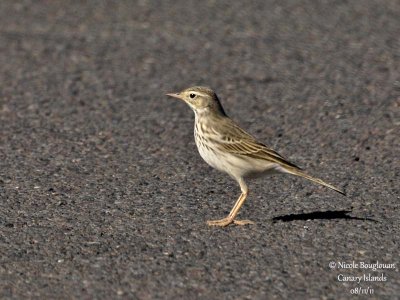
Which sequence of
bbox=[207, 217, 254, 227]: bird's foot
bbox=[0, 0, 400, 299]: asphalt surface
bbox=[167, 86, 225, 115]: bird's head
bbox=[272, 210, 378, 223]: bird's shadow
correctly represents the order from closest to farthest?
1. bbox=[0, 0, 400, 299]: asphalt surface
2. bbox=[207, 217, 254, 227]: bird's foot
3. bbox=[272, 210, 378, 223]: bird's shadow
4. bbox=[167, 86, 225, 115]: bird's head

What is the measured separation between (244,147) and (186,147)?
266 cm

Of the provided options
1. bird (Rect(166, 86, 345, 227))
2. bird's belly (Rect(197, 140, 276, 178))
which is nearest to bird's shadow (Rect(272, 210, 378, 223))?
bird (Rect(166, 86, 345, 227))

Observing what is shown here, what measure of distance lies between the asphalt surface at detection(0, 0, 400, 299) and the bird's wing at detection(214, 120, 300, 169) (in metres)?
0.57

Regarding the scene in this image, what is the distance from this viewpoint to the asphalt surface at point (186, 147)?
760 centimetres

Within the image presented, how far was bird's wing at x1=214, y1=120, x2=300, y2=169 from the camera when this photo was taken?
8656 millimetres

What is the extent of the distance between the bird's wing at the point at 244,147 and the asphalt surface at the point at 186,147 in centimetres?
57

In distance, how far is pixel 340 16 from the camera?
1753cm

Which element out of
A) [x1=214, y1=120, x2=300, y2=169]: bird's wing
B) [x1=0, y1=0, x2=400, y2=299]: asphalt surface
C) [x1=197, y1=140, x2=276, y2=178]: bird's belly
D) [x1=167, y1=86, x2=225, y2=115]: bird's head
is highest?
[x1=167, y1=86, x2=225, y2=115]: bird's head

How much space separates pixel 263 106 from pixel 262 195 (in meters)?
3.35

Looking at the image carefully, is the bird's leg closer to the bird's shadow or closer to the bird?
the bird

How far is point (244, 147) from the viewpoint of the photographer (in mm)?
8719

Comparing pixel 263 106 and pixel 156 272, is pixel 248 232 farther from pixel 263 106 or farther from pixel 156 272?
pixel 263 106

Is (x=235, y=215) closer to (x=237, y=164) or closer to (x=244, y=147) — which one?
(x=237, y=164)

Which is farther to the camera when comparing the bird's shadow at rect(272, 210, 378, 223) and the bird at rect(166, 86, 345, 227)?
the bird's shadow at rect(272, 210, 378, 223)
